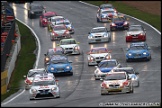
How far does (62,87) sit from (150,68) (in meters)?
8.36

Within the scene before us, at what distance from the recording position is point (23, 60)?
59.4 metres

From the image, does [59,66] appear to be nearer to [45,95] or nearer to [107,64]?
[107,64]

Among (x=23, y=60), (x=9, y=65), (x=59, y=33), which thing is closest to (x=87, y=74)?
(x=9, y=65)

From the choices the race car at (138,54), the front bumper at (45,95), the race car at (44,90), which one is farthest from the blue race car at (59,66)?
the front bumper at (45,95)

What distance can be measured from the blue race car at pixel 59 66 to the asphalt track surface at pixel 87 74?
458 mm

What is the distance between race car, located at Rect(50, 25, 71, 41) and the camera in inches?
2731

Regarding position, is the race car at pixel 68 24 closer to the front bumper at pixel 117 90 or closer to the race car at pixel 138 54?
the race car at pixel 138 54

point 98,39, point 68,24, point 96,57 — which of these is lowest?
point 96,57

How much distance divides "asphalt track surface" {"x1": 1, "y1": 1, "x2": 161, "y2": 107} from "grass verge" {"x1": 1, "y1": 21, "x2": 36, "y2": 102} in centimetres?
81

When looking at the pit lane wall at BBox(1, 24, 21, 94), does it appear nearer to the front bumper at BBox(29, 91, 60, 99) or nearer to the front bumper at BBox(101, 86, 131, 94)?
the front bumper at BBox(29, 91, 60, 99)

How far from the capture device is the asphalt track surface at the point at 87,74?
118 ft

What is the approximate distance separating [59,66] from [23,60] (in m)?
9.53

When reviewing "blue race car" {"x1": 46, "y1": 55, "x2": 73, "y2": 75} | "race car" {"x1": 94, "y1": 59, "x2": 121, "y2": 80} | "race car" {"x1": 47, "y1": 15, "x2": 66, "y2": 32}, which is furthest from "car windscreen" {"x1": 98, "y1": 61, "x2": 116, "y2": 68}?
"race car" {"x1": 47, "y1": 15, "x2": 66, "y2": 32}

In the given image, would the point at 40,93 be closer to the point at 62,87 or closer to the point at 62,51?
the point at 62,87
